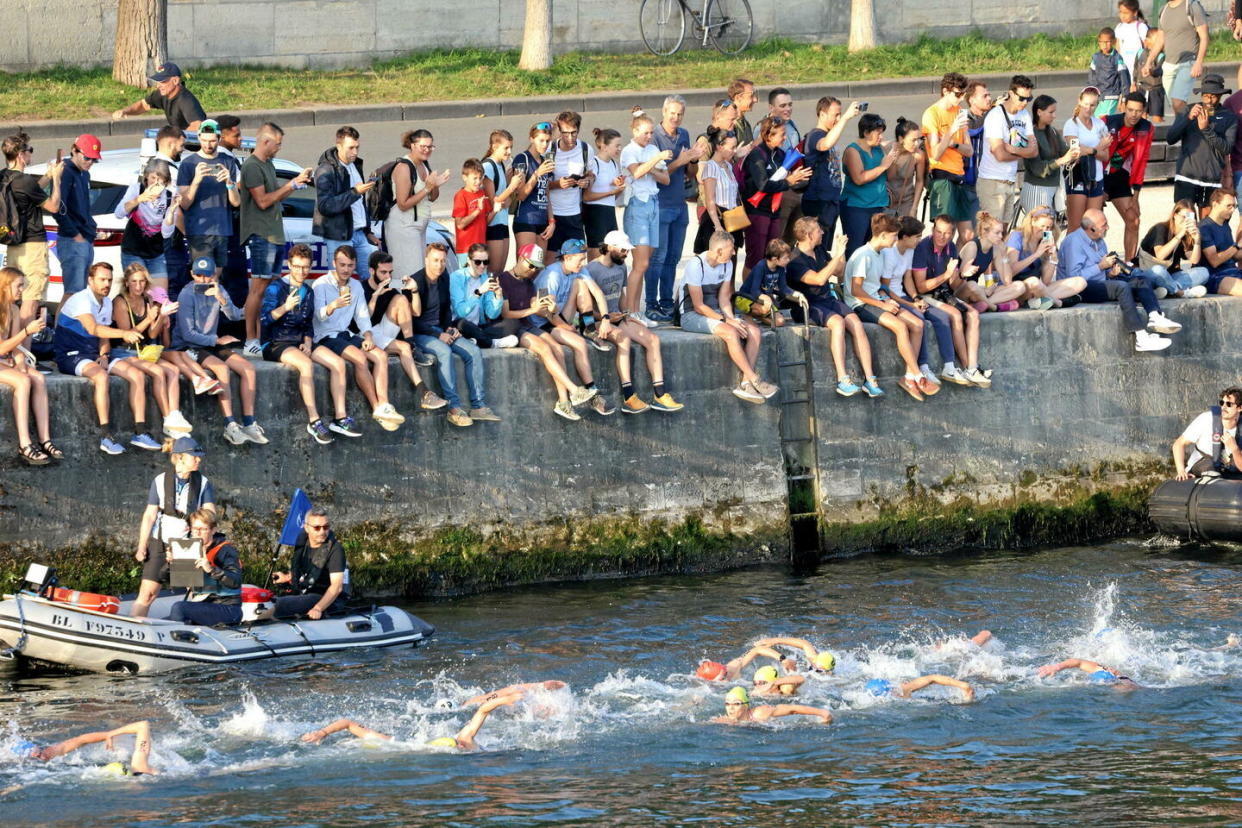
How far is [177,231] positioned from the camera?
55.1 feet

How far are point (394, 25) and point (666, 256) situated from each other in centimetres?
1337

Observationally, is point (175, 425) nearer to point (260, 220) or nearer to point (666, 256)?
point (260, 220)

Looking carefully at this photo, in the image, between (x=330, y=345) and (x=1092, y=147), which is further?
(x=1092, y=147)

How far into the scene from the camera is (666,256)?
18.9m

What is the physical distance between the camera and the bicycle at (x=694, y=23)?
31.8 metres

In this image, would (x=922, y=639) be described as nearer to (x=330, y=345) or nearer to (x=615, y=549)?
(x=615, y=549)

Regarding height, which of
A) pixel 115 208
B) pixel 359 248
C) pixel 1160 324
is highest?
pixel 115 208

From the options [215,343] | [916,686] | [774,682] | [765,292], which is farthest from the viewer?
[765,292]

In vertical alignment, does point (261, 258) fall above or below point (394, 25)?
below

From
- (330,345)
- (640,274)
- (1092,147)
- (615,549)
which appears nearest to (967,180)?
(1092,147)

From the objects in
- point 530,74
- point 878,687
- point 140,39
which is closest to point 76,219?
point 878,687

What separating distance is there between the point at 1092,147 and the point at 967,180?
146 centimetres

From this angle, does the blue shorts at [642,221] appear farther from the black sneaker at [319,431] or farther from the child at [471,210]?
the black sneaker at [319,431]

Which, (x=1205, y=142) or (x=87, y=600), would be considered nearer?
(x=87, y=600)
